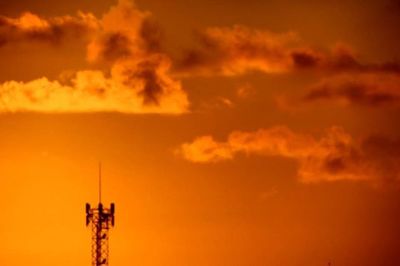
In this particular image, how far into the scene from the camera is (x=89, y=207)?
253 feet

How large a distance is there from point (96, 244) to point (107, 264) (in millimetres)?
2220

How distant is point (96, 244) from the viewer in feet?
253

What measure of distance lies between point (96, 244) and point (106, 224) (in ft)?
6.90

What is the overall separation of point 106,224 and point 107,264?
381cm

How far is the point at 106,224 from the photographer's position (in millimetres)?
77438

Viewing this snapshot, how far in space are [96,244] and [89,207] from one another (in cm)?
358

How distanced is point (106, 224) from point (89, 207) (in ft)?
7.63

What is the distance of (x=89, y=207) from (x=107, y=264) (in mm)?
5736

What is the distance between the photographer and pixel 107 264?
7738 cm

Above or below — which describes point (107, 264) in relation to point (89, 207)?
below
